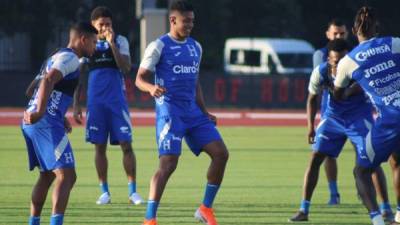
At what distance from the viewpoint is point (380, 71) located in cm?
1023

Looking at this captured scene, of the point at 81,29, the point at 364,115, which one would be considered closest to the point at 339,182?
the point at 364,115

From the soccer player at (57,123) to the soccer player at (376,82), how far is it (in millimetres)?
2409

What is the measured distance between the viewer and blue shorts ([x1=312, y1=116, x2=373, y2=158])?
1207cm

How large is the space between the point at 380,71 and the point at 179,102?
2006 mm

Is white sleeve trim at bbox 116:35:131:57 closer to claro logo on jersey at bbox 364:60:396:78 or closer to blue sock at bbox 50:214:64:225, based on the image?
blue sock at bbox 50:214:64:225

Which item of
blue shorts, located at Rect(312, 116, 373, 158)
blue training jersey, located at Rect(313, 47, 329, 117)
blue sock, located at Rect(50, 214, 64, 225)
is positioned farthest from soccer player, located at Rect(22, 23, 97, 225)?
blue training jersey, located at Rect(313, 47, 329, 117)

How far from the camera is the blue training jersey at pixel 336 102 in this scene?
39.3 ft

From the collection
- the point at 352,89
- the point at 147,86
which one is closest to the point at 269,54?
the point at 352,89

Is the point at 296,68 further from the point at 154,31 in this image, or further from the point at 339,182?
the point at 339,182

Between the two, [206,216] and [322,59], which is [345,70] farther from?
[322,59]

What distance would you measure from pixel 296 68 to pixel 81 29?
29.1m

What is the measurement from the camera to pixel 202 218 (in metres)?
11.1

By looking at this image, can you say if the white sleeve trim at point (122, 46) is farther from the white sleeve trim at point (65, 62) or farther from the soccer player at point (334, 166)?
the white sleeve trim at point (65, 62)

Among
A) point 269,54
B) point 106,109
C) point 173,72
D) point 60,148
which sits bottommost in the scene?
point 269,54
